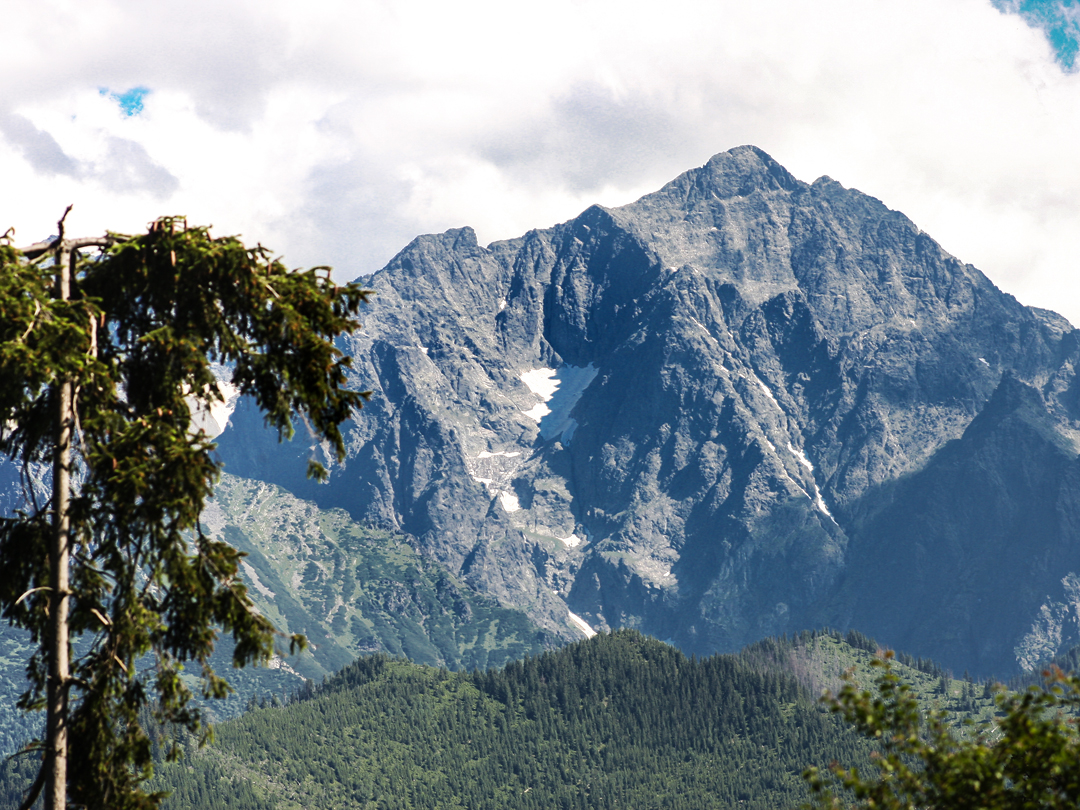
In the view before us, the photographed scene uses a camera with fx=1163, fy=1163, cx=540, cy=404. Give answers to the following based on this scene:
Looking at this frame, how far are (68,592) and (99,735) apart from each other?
346 cm

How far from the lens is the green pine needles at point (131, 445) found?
26.1 meters

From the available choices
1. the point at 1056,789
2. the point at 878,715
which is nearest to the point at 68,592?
the point at 878,715

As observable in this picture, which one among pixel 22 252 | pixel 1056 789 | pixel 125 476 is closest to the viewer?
pixel 1056 789

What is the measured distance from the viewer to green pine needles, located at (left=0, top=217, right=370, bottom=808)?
2608cm

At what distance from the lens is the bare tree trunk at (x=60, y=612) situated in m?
26.1

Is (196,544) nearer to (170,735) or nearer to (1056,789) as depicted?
(170,735)

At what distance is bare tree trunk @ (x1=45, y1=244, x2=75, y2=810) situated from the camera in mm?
26078

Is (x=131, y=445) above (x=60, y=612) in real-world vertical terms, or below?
above

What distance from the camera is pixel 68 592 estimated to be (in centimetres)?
2639

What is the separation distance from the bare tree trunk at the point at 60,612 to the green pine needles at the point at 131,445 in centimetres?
3

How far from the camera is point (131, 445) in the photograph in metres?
26.2

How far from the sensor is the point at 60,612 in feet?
86.4

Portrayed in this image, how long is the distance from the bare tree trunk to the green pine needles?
34 mm

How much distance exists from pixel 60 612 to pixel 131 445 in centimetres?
414
